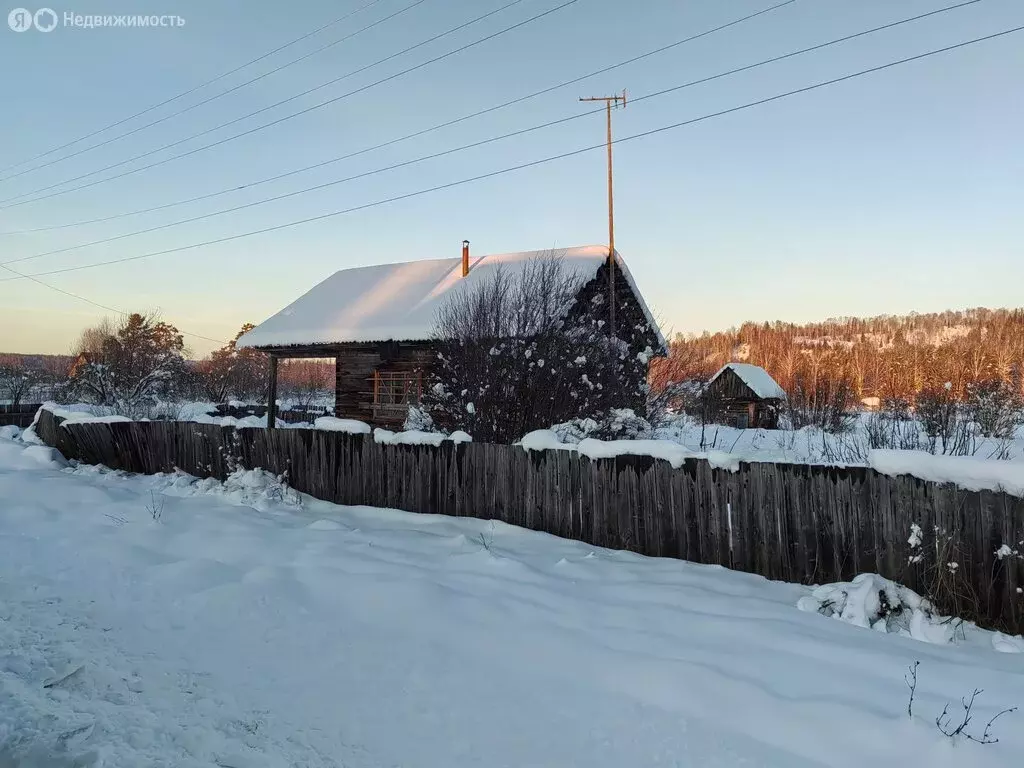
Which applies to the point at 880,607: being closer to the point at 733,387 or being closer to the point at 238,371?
the point at 733,387

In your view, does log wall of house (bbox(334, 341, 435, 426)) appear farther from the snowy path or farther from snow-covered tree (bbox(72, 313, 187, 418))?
→ the snowy path

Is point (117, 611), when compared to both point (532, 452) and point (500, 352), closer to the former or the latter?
point (532, 452)

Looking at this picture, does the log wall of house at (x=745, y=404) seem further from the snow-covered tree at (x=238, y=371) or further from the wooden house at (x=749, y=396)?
the snow-covered tree at (x=238, y=371)

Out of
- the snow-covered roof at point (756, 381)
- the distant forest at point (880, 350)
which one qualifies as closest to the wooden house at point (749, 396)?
the snow-covered roof at point (756, 381)

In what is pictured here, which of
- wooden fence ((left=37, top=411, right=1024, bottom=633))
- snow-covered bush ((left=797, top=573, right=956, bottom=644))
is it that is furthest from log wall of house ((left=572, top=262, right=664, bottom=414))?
snow-covered bush ((left=797, top=573, right=956, bottom=644))

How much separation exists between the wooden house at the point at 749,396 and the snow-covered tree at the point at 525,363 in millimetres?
24200

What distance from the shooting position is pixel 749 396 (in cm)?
3216

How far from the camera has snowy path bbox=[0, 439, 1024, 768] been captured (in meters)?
2.60

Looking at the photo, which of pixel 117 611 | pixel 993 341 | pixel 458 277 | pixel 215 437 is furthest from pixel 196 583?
pixel 993 341

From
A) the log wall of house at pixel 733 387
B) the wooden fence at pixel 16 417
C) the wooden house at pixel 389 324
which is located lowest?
the wooden fence at pixel 16 417

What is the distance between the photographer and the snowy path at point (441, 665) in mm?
2604

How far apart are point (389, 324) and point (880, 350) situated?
388 ft

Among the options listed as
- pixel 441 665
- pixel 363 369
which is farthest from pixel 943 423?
pixel 363 369

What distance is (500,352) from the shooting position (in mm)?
8797
